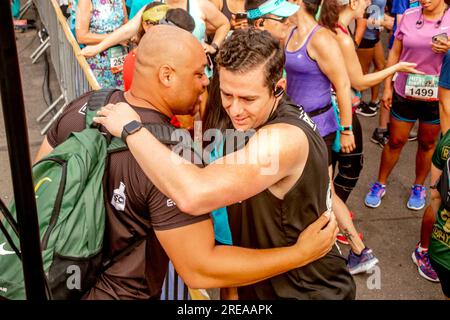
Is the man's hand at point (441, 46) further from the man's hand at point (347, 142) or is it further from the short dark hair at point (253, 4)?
the short dark hair at point (253, 4)

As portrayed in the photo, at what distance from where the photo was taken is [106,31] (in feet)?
16.5

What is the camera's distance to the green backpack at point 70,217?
6.09ft

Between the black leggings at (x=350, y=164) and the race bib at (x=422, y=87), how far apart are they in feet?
2.37

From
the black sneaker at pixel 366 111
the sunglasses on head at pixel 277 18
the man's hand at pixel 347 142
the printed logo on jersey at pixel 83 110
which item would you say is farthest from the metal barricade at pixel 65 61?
the black sneaker at pixel 366 111

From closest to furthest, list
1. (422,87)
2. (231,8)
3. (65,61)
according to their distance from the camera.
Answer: (422,87), (231,8), (65,61)

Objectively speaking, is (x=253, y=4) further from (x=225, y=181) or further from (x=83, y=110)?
(x=225, y=181)

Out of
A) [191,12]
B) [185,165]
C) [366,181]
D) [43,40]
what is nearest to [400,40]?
[366,181]

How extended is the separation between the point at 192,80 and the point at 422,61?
3041mm

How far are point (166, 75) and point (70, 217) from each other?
2.18 ft

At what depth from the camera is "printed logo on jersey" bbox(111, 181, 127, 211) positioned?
1986 millimetres

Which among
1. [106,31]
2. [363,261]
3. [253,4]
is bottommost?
[363,261]

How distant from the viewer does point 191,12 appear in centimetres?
454

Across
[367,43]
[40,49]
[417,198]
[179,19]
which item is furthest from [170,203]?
[40,49]
